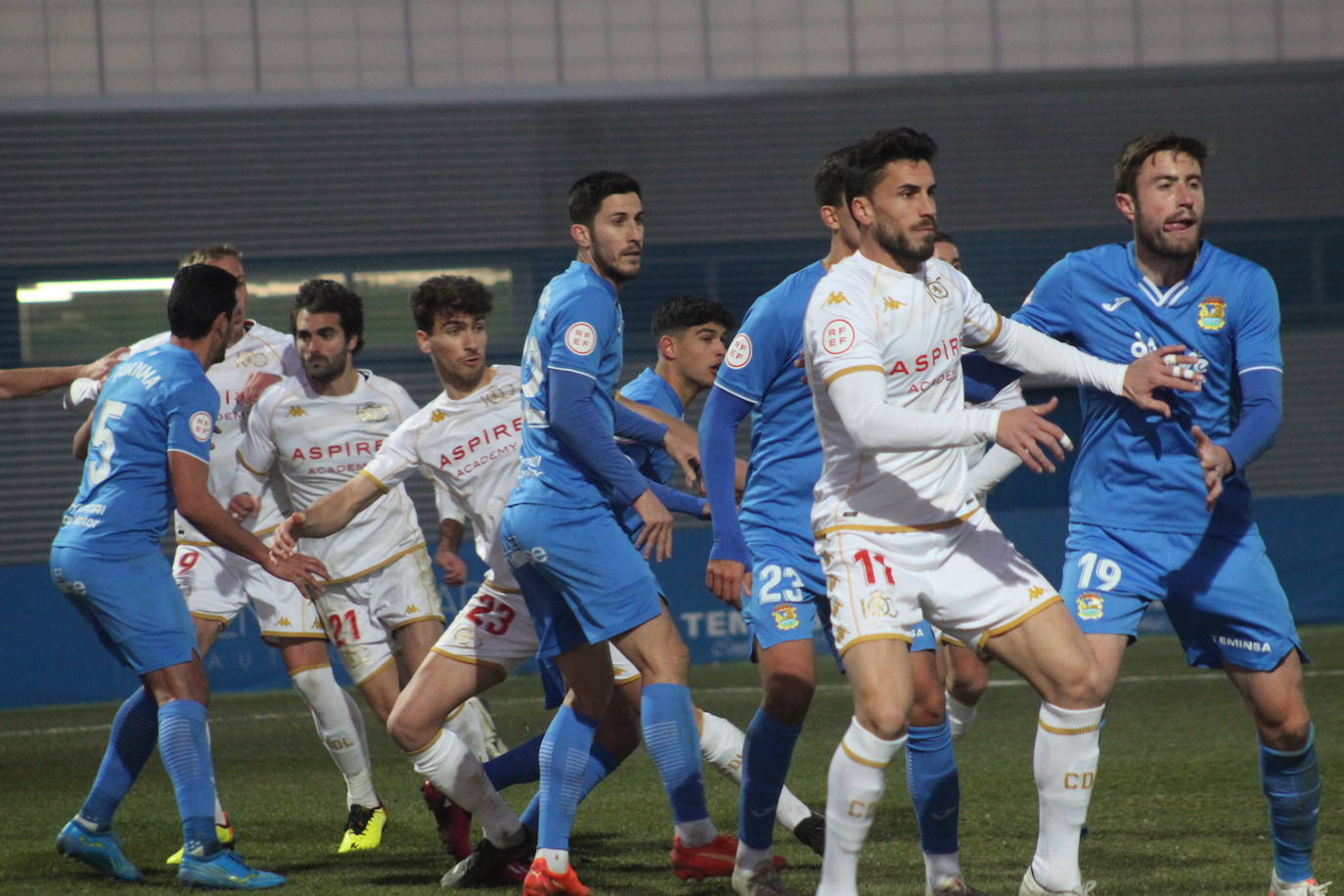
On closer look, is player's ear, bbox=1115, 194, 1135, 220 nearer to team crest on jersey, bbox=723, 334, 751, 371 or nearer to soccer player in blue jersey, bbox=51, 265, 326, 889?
team crest on jersey, bbox=723, 334, 751, 371

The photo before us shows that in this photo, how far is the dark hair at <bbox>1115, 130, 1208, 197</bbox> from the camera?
15.0ft

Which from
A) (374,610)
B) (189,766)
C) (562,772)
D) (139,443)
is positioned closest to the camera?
(562,772)

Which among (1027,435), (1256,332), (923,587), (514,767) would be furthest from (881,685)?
(514,767)

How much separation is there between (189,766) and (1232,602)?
3.36 m

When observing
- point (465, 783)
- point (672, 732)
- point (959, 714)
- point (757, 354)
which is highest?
point (757, 354)

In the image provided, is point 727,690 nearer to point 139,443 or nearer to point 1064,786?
point 139,443

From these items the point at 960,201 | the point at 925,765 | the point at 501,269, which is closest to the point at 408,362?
the point at 501,269

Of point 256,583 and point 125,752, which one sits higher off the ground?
point 256,583

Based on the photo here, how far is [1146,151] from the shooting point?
4.57m

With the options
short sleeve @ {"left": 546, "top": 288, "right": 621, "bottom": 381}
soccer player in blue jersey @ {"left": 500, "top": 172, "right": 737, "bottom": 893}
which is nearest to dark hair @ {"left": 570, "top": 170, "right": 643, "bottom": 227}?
soccer player in blue jersey @ {"left": 500, "top": 172, "right": 737, "bottom": 893}

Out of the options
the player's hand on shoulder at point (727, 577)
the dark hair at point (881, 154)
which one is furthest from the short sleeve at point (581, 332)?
the dark hair at point (881, 154)

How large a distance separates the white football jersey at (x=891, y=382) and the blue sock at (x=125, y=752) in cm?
283

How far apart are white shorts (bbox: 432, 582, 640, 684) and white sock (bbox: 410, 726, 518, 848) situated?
0.90 feet

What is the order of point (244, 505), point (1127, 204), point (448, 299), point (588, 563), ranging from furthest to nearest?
point (244, 505)
point (448, 299)
point (588, 563)
point (1127, 204)
